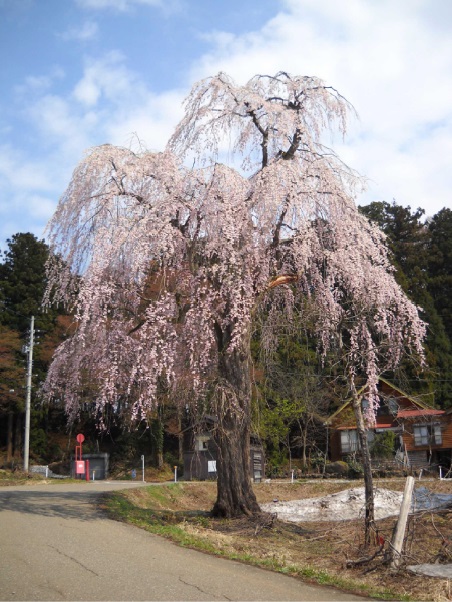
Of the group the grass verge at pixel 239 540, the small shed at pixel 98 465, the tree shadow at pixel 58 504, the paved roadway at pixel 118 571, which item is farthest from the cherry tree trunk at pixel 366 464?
the small shed at pixel 98 465

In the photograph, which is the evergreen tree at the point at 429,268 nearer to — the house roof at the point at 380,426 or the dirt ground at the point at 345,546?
the house roof at the point at 380,426

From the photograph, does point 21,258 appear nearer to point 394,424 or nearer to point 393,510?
point 394,424

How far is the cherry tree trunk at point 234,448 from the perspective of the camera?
1173 centimetres

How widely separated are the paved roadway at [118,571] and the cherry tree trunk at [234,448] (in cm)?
219

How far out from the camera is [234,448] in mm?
11781

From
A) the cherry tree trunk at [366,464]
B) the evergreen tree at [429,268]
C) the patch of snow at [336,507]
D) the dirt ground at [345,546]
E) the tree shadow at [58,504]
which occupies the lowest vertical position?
the patch of snow at [336,507]

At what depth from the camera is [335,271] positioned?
1205 cm

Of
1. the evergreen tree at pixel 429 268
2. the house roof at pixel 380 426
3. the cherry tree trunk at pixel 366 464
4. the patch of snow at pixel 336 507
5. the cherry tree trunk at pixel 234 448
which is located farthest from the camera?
the evergreen tree at pixel 429 268

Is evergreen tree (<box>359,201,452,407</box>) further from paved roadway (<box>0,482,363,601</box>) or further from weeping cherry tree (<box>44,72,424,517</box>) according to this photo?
paved roadway (<box>0,482,363,601</box>)

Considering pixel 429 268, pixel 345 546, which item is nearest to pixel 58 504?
pixel 345 546

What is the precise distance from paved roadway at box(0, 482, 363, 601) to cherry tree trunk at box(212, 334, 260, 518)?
219cm

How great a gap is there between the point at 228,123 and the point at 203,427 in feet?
20.5

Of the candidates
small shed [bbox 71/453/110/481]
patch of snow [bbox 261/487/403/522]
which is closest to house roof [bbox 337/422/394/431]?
small shed [bbox 71/453/110/481]

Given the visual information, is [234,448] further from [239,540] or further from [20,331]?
[20,331]
